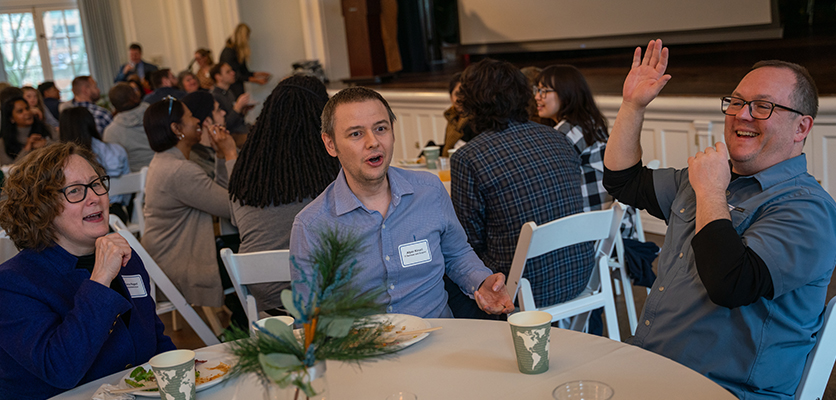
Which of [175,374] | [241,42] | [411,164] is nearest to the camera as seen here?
[175,374]

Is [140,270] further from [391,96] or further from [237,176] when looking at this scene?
[391,96]

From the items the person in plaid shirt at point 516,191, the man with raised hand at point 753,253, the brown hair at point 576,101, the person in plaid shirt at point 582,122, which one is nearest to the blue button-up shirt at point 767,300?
the man with raised hand at point 753,253

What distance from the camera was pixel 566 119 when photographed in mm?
3416

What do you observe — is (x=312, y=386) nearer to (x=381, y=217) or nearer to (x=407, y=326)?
(x=407, y=326)

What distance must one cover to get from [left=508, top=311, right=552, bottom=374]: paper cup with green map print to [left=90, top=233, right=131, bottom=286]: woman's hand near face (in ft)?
3.04

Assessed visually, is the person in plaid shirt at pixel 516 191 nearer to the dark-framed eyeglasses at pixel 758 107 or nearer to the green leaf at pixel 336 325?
the dark-framed eyeglasses at pixel 758 107

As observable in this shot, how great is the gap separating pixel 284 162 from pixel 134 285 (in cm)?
90

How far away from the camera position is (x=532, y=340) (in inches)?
47.3

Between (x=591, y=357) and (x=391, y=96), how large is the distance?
6.49 meters

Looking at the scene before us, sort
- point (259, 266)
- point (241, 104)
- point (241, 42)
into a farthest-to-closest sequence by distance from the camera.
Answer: point (241, 42) → point (241, 104) → point (259, 266)

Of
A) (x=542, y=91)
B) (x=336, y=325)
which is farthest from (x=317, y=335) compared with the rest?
(x=542, y=91)

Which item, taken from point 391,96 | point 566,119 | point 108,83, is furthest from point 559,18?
point 108,83

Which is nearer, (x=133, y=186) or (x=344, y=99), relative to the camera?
(x=344, y=99)

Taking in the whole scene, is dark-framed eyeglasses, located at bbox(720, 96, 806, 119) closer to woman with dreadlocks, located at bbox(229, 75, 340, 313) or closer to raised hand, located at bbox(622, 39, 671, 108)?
raised hand, located at bbox(622, 39, 671, 108)
